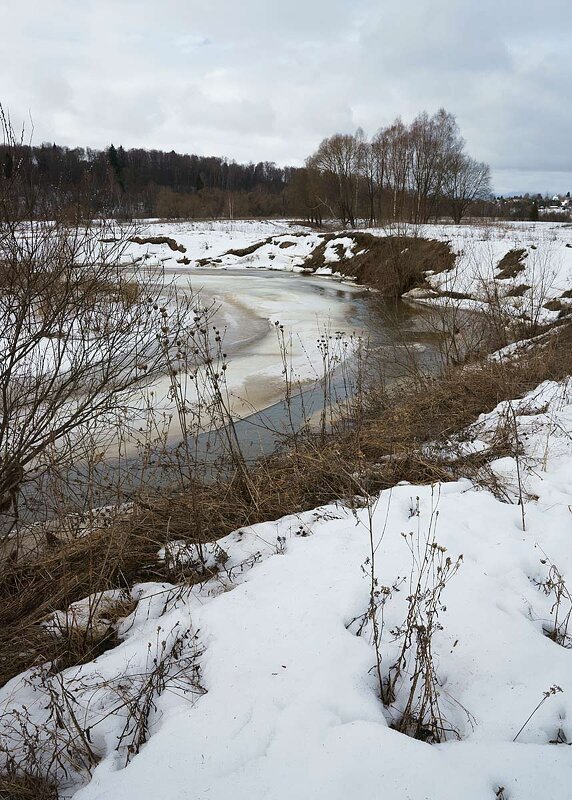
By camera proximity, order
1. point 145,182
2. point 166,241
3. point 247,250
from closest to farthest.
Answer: point 247,250 → point 166,241 → point 145,182

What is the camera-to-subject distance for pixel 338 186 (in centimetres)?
4616

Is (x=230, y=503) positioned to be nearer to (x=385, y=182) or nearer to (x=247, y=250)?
(x=247, y=250)

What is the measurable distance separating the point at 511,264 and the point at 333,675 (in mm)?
18250

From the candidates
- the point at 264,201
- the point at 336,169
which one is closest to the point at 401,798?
the point at 336,169

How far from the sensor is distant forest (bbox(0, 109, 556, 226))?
4.80 metres

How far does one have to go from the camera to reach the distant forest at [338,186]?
15.8 feet

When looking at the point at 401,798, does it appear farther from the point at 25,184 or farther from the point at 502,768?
the point at 25,184

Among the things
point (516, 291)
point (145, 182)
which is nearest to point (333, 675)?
point (516, 291)

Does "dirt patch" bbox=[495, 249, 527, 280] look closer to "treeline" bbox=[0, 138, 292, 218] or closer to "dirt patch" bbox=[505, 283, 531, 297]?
"dirt patch" bbox=[505, 283, 531, 297]

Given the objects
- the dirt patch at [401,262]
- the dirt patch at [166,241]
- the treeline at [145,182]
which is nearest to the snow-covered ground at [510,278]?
the dirt patch at [401,262]

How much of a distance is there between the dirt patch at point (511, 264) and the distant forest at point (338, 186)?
497cm

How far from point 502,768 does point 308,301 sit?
18.1 meters

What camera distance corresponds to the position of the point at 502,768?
1986 millimetres

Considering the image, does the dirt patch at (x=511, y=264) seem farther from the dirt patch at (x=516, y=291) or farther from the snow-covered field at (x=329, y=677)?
the snow-covered field at (x=329, y=677)
